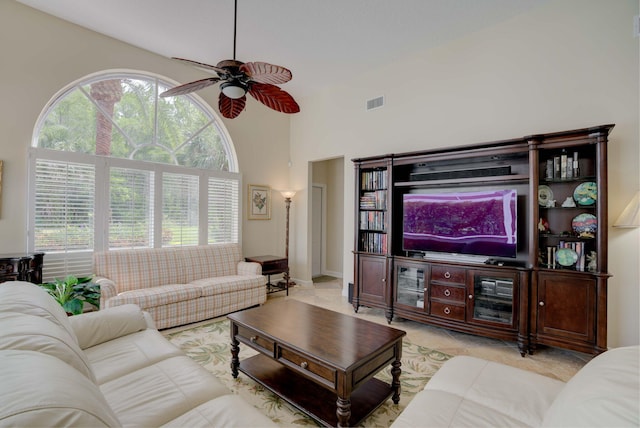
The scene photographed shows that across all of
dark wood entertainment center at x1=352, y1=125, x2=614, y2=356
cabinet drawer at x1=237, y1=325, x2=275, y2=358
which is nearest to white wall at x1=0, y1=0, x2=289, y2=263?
cabinet drawer at x1=237, y1=325, x2=275, y2=358

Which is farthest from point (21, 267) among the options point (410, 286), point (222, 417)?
point (410, 286)

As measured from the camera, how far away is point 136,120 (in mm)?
4141

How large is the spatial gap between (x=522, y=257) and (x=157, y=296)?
4065 mm

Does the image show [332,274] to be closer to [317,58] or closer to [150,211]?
[150,211]

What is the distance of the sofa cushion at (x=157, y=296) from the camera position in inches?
122

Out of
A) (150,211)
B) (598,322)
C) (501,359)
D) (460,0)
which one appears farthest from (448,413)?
(150,211)

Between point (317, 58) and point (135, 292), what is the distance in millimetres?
3810

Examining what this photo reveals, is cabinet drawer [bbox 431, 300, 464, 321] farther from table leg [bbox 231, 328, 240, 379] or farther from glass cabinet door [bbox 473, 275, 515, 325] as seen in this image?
table leg [bbox 231, 328, 240, 379]

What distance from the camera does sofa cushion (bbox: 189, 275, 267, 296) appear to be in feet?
12.3

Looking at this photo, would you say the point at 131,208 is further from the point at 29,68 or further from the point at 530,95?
the point at 530,95

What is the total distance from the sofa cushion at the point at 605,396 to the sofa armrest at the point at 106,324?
94.7 inches

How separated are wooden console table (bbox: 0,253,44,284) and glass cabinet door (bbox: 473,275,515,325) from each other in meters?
4.48

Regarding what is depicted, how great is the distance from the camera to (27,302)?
4.75 ft

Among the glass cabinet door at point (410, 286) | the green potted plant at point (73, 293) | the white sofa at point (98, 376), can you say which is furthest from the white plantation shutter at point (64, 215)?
the glass cabinet door at point (410, 286)
